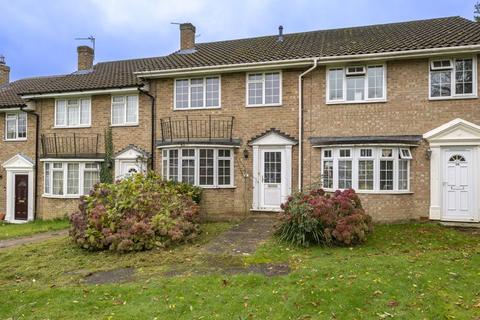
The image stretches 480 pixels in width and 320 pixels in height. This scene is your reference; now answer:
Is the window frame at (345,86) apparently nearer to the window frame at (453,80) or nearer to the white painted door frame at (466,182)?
the window frame at (453,80)

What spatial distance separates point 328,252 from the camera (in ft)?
29.0

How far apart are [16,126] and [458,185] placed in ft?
61.1

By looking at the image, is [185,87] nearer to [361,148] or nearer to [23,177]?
[361,148]

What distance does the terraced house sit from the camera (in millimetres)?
12117

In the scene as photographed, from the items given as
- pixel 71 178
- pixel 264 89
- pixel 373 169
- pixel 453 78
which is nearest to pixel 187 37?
pixel 264 89

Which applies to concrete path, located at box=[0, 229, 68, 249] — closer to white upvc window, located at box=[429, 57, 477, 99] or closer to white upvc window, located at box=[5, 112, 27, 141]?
white upvc window, located at box=[5, 112, 27, 141]

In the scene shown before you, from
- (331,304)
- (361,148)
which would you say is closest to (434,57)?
(361,148)

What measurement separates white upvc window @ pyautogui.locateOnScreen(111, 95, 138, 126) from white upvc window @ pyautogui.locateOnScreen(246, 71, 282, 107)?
16.3ft

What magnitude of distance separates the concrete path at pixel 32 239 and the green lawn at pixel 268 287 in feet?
7.31

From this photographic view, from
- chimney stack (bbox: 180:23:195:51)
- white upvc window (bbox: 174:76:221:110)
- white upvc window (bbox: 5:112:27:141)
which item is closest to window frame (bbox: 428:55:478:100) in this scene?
white upvc window (bbox: 174:76:221:110)

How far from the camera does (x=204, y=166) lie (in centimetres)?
1399

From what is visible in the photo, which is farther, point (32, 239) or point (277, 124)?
point (277, 124)

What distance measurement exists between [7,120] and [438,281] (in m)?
19.1

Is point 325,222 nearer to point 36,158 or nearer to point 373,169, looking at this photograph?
point 373,169
